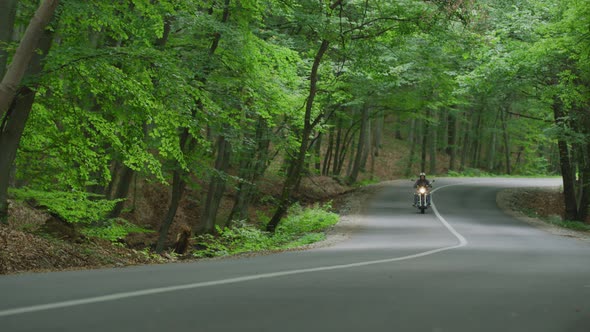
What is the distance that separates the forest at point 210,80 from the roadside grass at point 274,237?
0.91 metres

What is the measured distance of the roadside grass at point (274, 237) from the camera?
18.8 m

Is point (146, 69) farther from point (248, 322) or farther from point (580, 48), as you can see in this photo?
point (580, 48)

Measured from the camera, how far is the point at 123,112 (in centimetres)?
1389

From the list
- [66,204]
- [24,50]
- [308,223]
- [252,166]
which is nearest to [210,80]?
[66,204]

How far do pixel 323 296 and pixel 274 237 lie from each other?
13.8 meters

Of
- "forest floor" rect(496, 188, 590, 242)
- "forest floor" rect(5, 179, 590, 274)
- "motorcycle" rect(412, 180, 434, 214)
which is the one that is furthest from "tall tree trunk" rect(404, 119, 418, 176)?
"motorcycle" rect(412, 180, 434, 214)

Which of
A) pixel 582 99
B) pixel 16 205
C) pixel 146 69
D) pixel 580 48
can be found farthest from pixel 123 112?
pixel 582 99

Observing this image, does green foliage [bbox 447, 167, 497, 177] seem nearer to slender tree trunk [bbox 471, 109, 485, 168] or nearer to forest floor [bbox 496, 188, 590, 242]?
slender tree trunk [bbox 471, 109, 485, 168]

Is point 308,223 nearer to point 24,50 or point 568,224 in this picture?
point 568,224

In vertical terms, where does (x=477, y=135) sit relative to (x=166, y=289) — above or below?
above

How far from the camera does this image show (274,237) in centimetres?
2044

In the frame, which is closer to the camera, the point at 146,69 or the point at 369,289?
the point at 369,289

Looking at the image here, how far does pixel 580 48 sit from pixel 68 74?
659 inches

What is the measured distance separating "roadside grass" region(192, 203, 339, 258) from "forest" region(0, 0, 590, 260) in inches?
35.8
